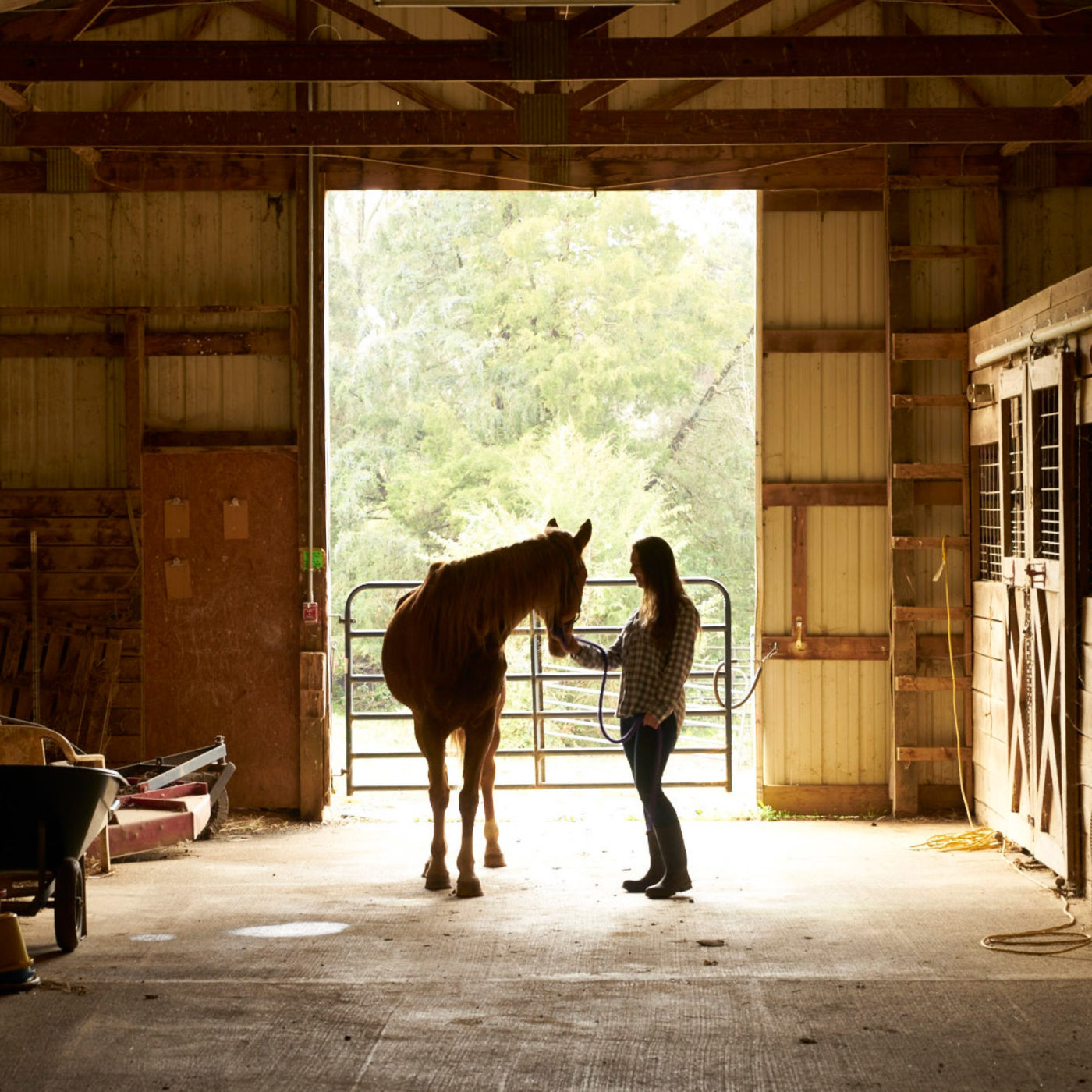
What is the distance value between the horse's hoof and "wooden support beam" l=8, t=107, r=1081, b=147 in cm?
315

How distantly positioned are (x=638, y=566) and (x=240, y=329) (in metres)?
3.36

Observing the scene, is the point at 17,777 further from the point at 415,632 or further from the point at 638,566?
the point at 638,566

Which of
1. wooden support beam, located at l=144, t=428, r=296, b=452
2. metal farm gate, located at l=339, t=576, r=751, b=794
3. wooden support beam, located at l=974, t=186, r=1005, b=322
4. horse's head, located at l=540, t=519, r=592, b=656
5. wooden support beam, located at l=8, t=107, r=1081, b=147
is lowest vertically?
metal farm gate, located at l=339, t=576, r=751, b=794

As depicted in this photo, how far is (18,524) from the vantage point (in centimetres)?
714

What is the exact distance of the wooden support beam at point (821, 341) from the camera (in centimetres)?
729

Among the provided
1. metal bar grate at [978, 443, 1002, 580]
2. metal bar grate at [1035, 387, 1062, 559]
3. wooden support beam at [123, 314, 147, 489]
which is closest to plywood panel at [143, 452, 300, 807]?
wooden support beam at [123, 314, 147, 489]

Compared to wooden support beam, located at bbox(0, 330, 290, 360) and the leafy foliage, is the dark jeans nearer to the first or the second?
wooden support beam, located at bbox(0, 330, 290, 360)

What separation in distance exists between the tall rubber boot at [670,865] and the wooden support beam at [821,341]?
3.28m

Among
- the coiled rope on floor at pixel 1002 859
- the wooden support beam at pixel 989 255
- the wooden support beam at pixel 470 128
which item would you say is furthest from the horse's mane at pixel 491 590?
the wooden support beam at pixel 989 255

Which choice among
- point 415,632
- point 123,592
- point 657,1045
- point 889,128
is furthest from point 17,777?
point 889,128

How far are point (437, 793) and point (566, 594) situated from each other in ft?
3.25

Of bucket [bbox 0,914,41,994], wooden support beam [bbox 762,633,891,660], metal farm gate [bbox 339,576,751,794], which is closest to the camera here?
bucket [bbox 0,914,41,994]

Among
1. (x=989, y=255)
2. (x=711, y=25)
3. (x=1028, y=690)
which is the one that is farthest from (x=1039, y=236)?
(x=1028, y=690)

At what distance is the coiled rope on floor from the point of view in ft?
13.8
